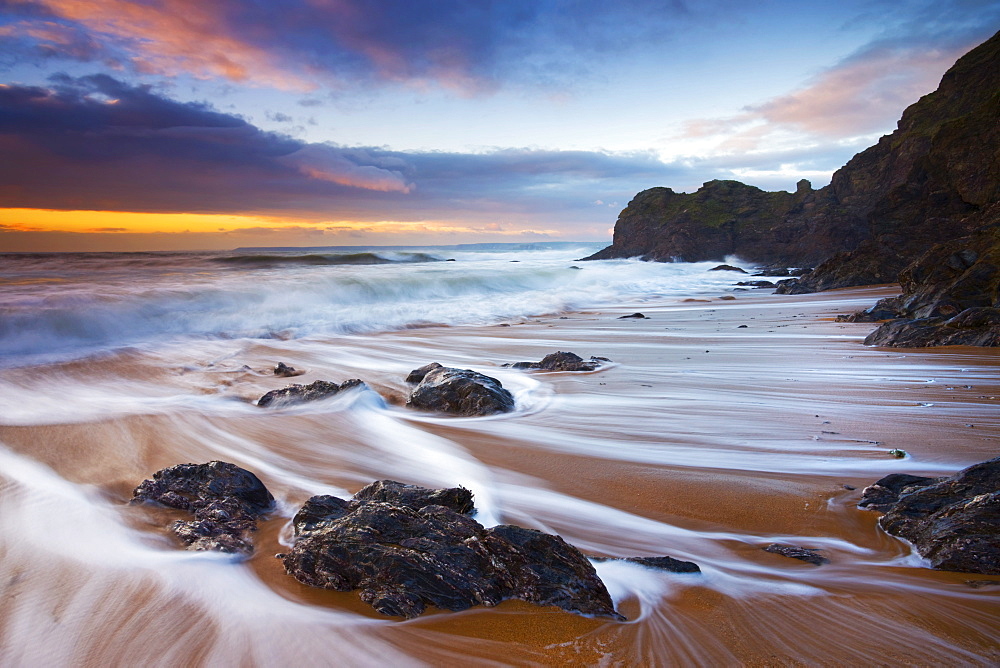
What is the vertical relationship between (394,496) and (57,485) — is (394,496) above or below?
above

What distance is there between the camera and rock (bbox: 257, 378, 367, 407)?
6.03 m

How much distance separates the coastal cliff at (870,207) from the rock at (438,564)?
15.3 m

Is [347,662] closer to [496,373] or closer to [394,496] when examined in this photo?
[394,496]

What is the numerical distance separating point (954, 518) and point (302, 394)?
18.2 ft

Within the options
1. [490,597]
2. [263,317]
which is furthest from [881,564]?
Answer: [263,317]

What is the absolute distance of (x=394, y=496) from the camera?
120 inches

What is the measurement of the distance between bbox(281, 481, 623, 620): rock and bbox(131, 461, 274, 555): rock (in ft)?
1.76

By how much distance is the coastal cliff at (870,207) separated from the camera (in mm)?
17359

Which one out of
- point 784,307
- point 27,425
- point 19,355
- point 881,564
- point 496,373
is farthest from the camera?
point 784,307

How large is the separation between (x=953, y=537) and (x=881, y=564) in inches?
12.9

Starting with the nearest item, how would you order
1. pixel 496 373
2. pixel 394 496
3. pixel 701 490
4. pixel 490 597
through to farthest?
pixel 490 597 < pixel 394 496 < pixel 701 490 < pixel 496 373

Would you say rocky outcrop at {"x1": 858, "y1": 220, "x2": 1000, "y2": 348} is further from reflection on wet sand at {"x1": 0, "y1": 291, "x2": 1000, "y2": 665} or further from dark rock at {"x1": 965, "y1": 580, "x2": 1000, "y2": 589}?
dark rock at {"x1": 965, "y1": 580, "x2": 1000, "y2": 589}

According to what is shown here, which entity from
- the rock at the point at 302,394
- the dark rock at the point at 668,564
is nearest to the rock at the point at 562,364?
the rock at the point at 302,394

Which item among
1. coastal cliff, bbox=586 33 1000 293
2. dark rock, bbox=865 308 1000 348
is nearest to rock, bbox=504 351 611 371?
dark rock, bbox=865 308 1000 348
